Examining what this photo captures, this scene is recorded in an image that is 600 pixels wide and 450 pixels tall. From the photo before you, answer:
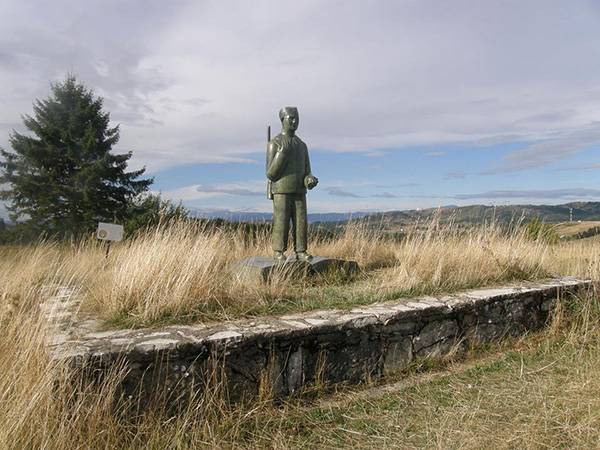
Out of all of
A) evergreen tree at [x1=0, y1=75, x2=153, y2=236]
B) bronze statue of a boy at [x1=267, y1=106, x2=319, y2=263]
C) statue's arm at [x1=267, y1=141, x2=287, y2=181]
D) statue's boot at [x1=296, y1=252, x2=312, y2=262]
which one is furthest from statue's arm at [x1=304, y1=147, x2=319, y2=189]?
evergreen tree at [x1=0, y1=75, x2=153, y2=236]

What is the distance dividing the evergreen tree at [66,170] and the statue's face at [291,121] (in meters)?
12.2

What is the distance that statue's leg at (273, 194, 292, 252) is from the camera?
20.1 feet

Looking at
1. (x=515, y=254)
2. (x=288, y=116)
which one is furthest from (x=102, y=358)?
(x=515, y=254)

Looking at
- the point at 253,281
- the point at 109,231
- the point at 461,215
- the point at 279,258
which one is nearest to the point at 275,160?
the point at 279,258

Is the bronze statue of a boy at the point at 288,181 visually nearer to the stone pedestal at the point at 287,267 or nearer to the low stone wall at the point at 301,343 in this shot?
the stone pedestal at the point at 287,267

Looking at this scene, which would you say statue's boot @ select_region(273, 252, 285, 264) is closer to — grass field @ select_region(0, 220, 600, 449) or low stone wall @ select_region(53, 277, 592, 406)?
grass field @ select_region(0, 220, 600, 449)

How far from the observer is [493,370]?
420 centimetres

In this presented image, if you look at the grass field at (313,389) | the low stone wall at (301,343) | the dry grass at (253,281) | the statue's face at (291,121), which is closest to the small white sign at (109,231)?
the dry grass at (253,281)

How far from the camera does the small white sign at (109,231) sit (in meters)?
6.16

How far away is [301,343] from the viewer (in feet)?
11.7

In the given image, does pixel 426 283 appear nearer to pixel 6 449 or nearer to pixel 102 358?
pixel 102 358

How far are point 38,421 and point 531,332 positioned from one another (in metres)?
5.04

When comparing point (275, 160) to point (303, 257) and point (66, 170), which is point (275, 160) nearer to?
point (303, 257)

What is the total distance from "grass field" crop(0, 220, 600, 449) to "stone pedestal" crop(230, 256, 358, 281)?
195 mm
